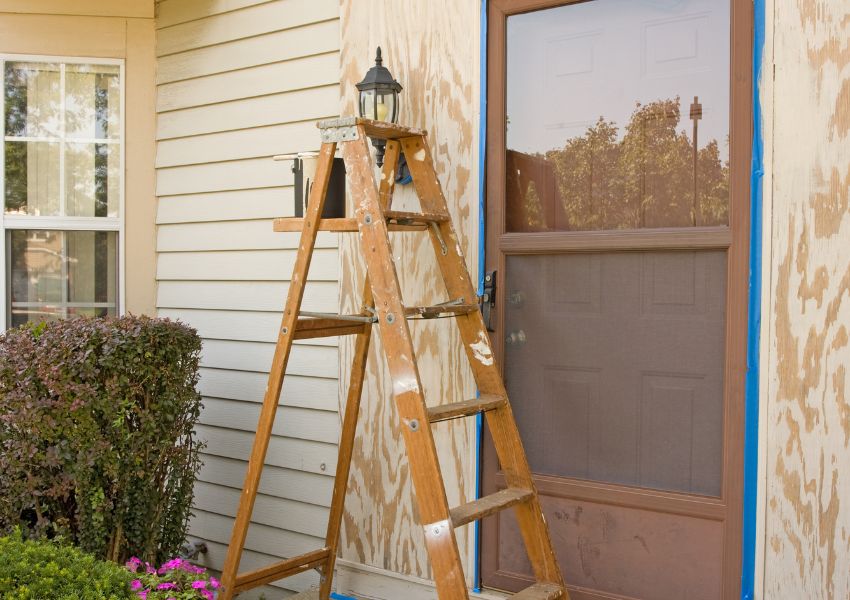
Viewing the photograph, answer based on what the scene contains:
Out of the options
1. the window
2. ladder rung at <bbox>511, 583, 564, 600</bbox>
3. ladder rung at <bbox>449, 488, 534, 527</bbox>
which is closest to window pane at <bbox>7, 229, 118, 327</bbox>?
the window

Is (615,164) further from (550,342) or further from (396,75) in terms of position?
(396,75)

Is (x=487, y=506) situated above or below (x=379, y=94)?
below

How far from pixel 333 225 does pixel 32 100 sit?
2372 mm

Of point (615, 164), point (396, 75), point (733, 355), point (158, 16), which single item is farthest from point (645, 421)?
point (158, 16)

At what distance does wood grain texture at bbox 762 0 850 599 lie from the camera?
2318 millimetres

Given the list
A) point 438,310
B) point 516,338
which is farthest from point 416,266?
point 438,310

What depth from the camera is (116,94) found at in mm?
4289

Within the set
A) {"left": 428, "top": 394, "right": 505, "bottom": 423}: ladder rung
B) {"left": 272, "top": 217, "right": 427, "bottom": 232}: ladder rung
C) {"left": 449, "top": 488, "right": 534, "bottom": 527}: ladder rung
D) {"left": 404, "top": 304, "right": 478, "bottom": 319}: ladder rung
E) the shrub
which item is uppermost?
{"left": 272, "top": 217, "right": 427, "bottom": 232}: ladder rung

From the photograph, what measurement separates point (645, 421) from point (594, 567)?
0.51m

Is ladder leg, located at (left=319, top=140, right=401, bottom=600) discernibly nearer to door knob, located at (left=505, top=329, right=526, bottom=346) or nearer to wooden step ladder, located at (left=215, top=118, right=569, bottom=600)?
wooden step ladder, located at (left=215, top=118, right=569, bottom=600)

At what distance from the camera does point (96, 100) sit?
4293mm

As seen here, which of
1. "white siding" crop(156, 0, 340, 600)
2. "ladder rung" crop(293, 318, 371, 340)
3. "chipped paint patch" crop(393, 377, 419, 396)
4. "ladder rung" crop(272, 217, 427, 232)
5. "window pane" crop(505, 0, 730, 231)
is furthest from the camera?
"white siding" crop(156, 0, 340, 600)

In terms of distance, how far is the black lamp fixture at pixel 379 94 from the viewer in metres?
3.03

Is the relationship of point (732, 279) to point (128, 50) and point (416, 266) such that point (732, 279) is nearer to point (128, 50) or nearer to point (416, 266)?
point (416, 266)
